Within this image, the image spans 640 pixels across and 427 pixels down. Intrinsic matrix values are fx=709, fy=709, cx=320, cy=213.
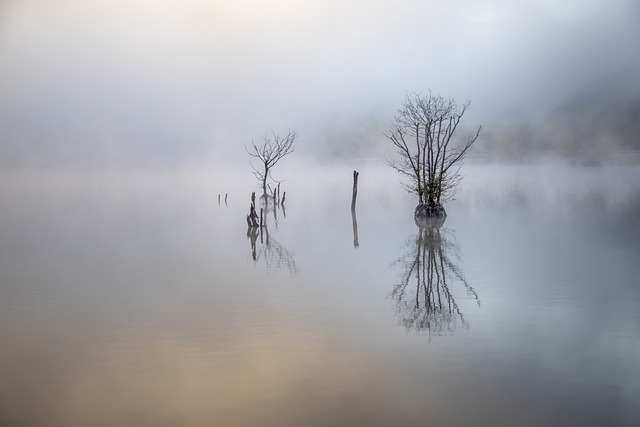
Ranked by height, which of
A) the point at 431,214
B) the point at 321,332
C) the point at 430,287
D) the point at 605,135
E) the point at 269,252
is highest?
the point at 605,135

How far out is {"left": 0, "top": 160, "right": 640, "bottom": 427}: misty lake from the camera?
311 inches

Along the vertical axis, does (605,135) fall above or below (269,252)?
above

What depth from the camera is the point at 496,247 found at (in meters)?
21.8

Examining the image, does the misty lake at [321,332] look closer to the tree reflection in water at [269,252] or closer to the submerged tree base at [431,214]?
the tree reflection in water at [269,252]

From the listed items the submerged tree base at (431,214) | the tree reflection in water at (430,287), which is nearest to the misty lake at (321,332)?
the tree reflection in water at (430,287)

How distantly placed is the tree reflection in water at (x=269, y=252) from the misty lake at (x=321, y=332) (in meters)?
0.16

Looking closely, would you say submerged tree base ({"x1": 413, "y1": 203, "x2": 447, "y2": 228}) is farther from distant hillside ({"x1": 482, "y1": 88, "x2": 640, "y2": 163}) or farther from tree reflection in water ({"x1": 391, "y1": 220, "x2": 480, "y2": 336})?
distant hillside ({"x1": 482, "y1": 88, "x2": 640, "y2": 163})

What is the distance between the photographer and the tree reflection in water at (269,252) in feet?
60.7

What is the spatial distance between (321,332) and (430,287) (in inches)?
184

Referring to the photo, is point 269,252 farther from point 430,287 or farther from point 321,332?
point 321,332

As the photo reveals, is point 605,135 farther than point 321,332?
Yes

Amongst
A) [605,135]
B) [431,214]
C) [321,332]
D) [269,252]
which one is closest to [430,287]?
[321,332]

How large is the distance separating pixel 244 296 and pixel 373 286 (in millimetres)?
2895

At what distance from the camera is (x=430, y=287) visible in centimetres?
1515
